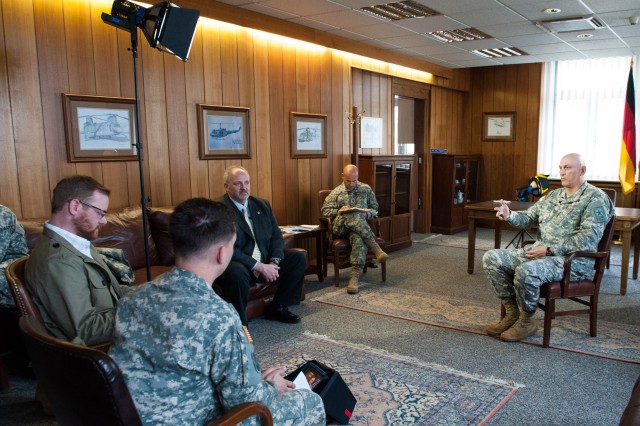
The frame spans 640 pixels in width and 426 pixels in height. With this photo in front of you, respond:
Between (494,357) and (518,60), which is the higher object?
(518,60)

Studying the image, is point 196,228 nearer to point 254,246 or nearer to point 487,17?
point 254,246

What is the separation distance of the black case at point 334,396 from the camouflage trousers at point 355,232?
277 centimetres

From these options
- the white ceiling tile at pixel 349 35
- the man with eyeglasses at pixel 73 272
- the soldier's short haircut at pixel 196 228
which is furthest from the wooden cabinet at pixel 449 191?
the soldier's short haircut at pixel 196 228

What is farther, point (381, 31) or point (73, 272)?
point (381, 31)

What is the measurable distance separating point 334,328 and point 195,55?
2563 millimetres

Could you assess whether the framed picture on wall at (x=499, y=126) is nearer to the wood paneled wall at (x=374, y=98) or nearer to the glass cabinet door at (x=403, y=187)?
the wood paneled wall at (x=374, y=98)

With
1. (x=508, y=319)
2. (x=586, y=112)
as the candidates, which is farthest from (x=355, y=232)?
(x=586, y=112)

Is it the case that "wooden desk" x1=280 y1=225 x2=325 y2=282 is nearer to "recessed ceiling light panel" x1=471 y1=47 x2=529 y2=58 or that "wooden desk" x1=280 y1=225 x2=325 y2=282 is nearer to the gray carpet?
the gray carpet

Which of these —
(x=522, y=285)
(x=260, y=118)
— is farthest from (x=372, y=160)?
(x=522, y=285)

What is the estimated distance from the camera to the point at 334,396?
2068 millimetres

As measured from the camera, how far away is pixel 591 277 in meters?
3.39

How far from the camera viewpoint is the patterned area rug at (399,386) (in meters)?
2.46

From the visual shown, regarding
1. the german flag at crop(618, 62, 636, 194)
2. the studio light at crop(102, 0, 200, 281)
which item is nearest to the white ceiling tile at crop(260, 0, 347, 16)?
the studio light at crop(102, 0, 200, 281)

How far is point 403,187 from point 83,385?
5848 mm
